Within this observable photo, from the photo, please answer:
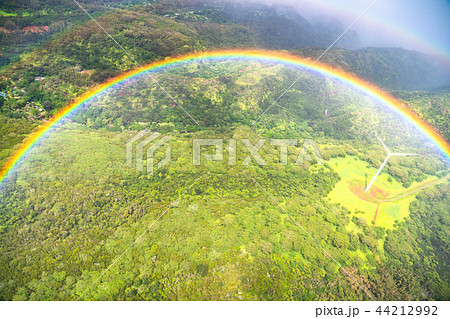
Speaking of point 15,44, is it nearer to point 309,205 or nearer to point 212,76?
point 212,76

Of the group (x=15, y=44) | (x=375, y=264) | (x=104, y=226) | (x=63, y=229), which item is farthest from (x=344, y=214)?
(x=15, y=44)

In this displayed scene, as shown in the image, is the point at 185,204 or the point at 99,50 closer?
the point at 185,204

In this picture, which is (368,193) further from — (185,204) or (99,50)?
(99,50)

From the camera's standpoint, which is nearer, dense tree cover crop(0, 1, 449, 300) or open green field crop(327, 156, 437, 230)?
dense tree cover crop(0, 1, 449, 300)

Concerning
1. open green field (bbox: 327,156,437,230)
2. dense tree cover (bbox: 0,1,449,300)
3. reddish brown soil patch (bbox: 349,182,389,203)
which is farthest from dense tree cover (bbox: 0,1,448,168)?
reddish brown soil patch (bbox: 349,182,389,203)

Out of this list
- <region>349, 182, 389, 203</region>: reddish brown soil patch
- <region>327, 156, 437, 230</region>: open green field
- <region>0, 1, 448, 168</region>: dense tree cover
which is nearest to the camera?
<region>327, 156, 437, 230</region>: open green field

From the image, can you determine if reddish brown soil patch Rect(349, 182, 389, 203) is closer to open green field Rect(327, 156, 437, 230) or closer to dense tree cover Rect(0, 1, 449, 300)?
open green field Rect(327, 156, 437, 230)

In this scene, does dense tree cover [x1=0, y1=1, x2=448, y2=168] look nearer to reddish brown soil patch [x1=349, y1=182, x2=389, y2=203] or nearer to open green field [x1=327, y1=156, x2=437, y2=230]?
open green field [x1=327, y1=156, x2=437, y2=230]

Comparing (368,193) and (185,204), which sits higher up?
(368,193)

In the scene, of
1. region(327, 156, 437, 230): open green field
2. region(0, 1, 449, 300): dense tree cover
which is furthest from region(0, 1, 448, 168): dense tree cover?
region(327, 156, 437, 230): open green field

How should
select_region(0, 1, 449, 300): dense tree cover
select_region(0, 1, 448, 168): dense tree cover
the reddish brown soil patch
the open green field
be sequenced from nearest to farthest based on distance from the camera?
select_region(0, 1, 449, 300): dense tree cover
the open green field
the reddish brown soil patch
select_region(0, 1, 448, 168): dense tree cover

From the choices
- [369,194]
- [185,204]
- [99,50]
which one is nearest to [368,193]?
[369,194]
